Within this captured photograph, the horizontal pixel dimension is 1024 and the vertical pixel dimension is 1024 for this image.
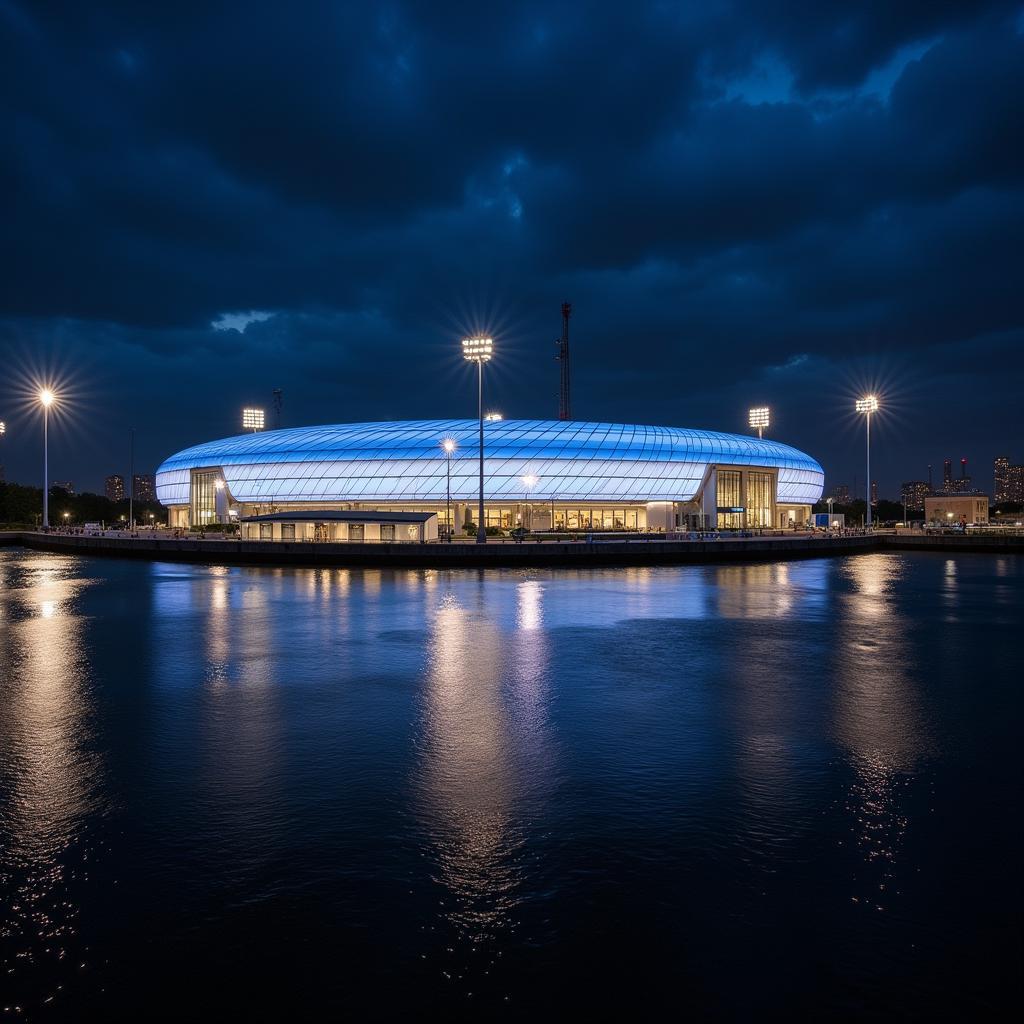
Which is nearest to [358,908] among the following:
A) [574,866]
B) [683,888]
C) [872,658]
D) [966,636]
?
[574,866]

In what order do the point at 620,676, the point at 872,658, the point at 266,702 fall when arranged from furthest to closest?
the point at 872,658 < the point at 620,676 < the point at 266,702

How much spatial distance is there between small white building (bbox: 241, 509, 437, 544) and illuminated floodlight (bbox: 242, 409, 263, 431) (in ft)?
173

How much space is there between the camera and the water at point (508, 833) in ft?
13.2

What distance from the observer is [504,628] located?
16.8 metres

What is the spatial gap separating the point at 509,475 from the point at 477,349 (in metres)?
21.5

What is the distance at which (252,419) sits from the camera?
A: 100062mm

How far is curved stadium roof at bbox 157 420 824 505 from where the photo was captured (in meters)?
66.6

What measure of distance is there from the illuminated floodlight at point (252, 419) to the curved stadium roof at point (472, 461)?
20929 mm

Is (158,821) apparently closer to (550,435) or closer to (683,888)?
(683,888)

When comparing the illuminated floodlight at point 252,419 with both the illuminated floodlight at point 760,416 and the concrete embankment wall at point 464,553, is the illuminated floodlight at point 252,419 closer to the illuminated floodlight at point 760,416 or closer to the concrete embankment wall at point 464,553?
the concrete embankment wall at point 464,553

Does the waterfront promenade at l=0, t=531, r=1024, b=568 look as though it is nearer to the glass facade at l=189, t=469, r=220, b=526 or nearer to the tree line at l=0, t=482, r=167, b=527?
the glass facade at l=189, t=469, r=220, b=526

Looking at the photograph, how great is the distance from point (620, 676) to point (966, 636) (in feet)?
30.6

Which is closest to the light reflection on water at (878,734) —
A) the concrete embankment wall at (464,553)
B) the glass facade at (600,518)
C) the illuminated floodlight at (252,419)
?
the concrete embankment wall at (464,553)

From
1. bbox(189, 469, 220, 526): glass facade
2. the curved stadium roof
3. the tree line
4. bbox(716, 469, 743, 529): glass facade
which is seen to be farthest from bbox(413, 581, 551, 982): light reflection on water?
the tree line
